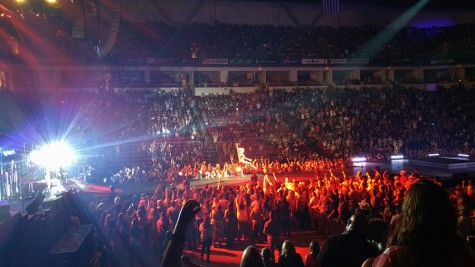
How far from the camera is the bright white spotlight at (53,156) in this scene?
59.0 ft

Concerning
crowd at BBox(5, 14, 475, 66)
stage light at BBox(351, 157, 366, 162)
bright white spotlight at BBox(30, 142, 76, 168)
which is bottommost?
stage light at BBox(351, 157, 366, 162)

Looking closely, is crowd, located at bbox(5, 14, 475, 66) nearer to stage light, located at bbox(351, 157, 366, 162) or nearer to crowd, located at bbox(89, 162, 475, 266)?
stage light, located at bbox(351, 157, 366, 162)

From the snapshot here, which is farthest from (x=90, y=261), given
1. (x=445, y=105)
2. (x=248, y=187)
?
(x=445, y=105)

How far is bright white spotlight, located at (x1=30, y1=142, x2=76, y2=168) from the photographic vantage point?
59.0ft

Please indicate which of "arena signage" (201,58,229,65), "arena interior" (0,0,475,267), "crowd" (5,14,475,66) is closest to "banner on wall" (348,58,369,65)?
"arena interior" (0,0,475,267)

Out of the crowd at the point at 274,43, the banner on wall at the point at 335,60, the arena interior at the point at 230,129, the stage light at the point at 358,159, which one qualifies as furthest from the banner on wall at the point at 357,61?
the stage light at the point at 358,159

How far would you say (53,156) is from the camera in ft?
60.6

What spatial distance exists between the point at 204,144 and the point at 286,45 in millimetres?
16429

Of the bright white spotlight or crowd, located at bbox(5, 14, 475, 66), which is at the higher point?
crowd, located at bbox(5, 14, 475, 66)

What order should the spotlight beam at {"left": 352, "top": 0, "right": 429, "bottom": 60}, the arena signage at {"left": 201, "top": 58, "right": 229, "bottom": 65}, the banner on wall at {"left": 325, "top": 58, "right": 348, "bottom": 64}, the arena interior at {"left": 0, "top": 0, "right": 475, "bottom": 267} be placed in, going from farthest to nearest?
1. the spotlight beam at {"left": 352, "top": 0, "right": 429, "bottom": 60}
2. the banner on wall at {"left": 325, "top": 58, "right": 348, "bottom": 64}
3. the arena signage at {"left": 201, "top": 58, "right": 229, "bottom": 65}
4. the arena interior at {"left": 0, "top": 0, "right": 475, "bottom": 267}

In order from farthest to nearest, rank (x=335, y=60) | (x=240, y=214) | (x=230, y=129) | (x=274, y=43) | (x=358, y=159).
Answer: (x=274, y=43), (x=335, y=60), (x=230, y=129), (x=358, y=159), (x=240, y=214)

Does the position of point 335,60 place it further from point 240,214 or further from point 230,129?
point 240,214

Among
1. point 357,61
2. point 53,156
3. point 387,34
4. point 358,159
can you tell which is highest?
point 387,34

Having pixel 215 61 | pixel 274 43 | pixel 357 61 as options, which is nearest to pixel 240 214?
pixel 215 61
